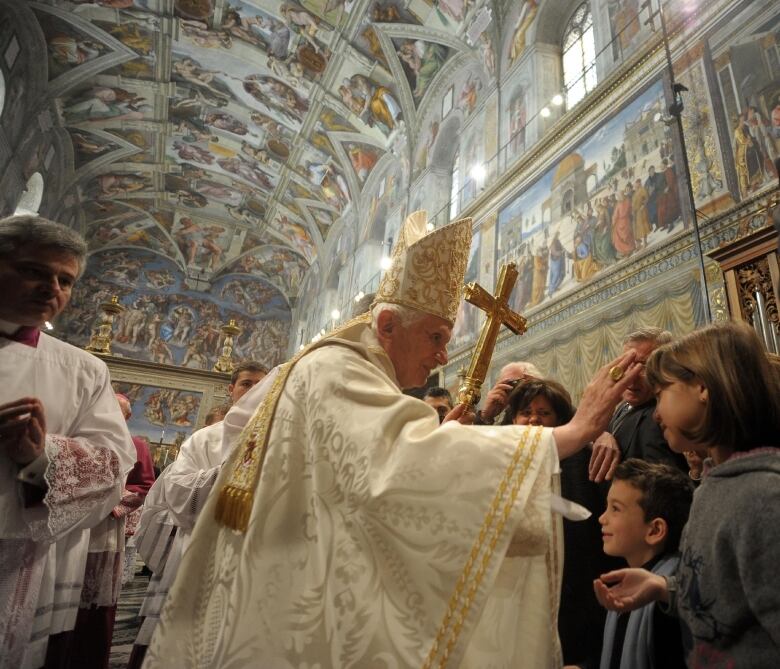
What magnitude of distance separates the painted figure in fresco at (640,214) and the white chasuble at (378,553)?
4.66 metres

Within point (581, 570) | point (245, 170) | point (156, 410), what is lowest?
point (581, 570)

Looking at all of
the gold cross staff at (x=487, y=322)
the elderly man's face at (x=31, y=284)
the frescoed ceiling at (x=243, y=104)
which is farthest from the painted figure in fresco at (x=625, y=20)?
the elderly man's face at (x=31, y=284)

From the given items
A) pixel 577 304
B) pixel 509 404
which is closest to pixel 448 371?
pixel 577 304

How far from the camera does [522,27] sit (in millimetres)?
8859

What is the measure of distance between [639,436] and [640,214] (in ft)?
12.7

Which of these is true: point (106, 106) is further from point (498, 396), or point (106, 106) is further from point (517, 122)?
point (498, 396)

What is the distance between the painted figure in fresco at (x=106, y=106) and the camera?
15.3 m

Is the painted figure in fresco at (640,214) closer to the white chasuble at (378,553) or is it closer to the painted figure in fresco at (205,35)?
the white chasuble at (378,553)

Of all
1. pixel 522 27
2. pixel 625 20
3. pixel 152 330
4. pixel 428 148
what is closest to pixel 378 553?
pixel 625 20

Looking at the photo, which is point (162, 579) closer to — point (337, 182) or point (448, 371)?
point (448, 371)

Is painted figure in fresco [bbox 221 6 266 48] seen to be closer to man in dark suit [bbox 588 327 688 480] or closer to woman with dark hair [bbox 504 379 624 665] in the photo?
man in dark suit [bbox 588 327 688 480]

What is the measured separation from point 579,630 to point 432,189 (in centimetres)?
1048

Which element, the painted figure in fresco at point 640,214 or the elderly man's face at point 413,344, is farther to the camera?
the painted figure in fresco at point 640,214

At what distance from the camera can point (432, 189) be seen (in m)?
11.4
